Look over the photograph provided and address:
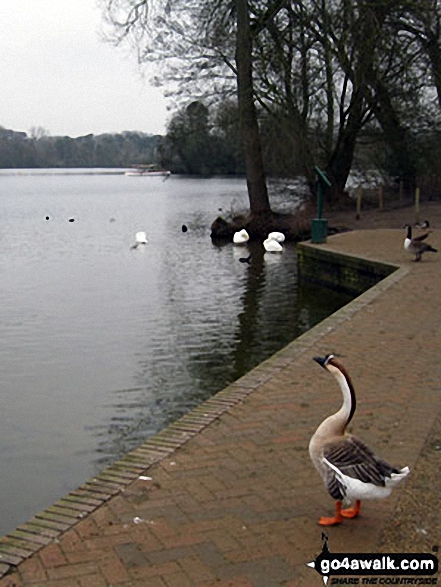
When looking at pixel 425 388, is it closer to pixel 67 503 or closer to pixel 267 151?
pixel 67 503

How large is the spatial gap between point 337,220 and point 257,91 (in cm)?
557

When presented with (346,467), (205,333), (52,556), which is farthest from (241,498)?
(205,333)

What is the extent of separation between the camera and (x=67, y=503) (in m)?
4.14

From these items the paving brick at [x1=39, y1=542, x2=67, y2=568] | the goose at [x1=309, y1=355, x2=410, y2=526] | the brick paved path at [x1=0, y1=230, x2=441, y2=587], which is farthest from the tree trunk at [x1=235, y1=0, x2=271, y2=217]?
the paving brick at [x1=39, y1=542, x2=67, y2=568]

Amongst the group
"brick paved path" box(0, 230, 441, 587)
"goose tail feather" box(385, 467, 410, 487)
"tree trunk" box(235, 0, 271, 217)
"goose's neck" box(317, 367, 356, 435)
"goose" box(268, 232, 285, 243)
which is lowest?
"goose" box(268, 232, 285, 243)

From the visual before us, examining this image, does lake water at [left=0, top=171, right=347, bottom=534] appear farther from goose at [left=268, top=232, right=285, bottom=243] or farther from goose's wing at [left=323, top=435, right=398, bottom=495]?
goose's wing at [left=323, top=435, right=398, bottom=495]

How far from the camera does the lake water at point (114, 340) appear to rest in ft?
21.6

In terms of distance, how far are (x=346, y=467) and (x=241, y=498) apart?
874 millimetres

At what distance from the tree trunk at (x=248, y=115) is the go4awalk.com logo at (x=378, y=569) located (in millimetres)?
22484

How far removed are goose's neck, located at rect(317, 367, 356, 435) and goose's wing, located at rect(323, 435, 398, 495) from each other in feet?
0.30

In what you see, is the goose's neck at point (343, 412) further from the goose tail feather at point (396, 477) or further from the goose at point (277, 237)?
the goose at point (277, 237)

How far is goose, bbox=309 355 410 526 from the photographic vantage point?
349cm

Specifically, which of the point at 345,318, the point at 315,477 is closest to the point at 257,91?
the point at 345,318

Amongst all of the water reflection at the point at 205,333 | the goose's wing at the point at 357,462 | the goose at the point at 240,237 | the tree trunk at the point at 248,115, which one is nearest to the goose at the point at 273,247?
the water reflection at the point at 205,333
